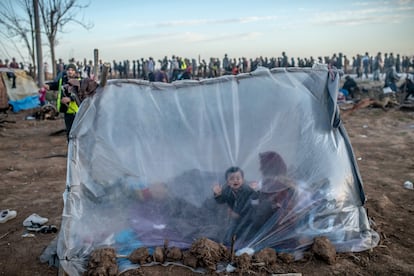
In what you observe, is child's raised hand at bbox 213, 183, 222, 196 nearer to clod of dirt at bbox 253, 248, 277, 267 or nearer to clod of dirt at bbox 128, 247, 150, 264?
clod of dirt at bbox 253, 248, 277, 267

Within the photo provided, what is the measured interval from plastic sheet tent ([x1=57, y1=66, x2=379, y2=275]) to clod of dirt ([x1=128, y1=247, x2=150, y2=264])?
0.08 meters

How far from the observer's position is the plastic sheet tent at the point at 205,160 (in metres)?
3.23

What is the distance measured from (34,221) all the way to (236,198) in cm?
241

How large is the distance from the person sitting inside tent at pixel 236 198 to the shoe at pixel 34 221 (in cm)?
218

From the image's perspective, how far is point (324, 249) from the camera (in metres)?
3.13

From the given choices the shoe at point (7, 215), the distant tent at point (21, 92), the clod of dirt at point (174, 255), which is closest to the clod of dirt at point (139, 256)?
the clod of dirt at point (174, 255)

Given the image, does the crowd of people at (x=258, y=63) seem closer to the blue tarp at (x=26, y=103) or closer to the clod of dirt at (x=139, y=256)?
the blue tarp at (x=26, y=103)

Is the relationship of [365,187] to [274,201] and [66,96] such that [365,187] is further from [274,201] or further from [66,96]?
[66,96]

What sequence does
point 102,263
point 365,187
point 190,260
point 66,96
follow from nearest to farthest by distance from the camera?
point 102,263, point 190,260, point 365,187, point 66,96

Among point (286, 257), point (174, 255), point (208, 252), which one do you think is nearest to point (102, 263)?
point (174, 255)

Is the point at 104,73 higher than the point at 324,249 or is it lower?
higher

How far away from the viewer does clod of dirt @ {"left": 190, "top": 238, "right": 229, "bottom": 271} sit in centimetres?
304

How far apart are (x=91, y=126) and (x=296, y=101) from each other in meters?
1.97

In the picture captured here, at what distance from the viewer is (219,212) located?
3.34 m
